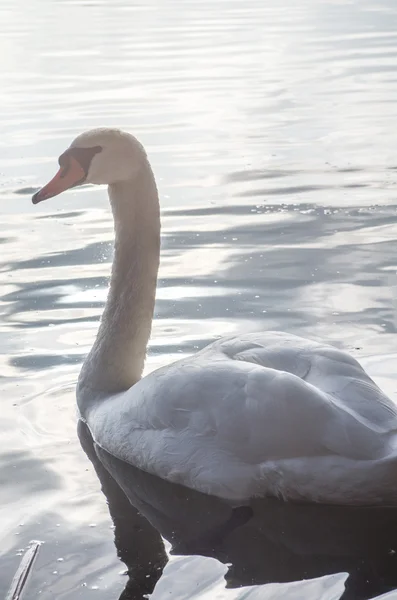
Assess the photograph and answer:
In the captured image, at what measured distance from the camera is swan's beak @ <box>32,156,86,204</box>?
6.46 m

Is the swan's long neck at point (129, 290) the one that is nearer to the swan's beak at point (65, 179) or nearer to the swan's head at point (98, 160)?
the swan's head at point (98, 160)

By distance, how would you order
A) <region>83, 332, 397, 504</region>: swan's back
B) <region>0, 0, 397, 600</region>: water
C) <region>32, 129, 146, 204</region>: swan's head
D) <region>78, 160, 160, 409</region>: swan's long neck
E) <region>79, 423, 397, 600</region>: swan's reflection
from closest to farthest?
<region>79, 423, 397, 600</region>: swan's reflection, <region>83, 332, 397, 504</region>: swan's back, <region>0, 0, 397, 600</region>: water, <region>32, 129, 146, 204</region>: swan's head, <region>78, 160, 160, 409</region>: swan's long neck

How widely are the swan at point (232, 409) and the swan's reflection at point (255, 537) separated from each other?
0.10 meters

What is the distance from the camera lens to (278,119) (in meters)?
16.6

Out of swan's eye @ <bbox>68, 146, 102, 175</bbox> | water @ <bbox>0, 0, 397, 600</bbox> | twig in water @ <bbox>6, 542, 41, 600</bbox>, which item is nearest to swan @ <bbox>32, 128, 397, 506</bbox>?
swan's eye @ <bbox>68, 146, 102, 175</bbox>

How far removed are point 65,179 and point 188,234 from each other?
13.1ft

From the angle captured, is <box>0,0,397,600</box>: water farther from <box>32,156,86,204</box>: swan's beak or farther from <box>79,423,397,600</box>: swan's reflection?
<box>32,156,86,204</box>: swan's beak

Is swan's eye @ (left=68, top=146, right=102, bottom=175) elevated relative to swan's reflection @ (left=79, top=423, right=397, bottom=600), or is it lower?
elevated

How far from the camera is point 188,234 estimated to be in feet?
34.3

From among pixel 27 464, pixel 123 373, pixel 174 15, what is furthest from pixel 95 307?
pixel 174 15

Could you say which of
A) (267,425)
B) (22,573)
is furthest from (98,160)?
(22,573)

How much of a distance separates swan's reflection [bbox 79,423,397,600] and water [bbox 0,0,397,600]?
0.09 metres

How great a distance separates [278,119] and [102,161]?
10454mm

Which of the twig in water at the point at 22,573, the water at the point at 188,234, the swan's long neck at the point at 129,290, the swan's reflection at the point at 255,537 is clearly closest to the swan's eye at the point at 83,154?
the swan's long neck at the point at 129,290
